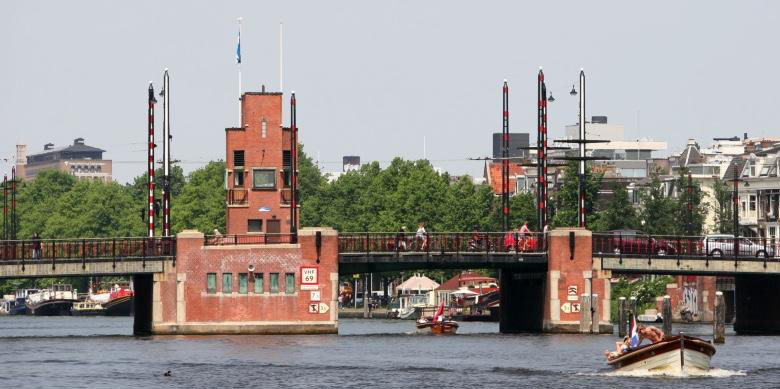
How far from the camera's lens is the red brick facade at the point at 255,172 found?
442 ft

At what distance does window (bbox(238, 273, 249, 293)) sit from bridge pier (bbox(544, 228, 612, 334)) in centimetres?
1670

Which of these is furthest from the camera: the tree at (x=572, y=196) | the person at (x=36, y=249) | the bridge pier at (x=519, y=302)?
the tree at (x=572, y=196)

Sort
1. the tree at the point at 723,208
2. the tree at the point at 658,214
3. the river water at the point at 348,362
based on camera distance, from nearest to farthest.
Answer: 1. the river water at the point at 348,362
2. the tree at the point at 658,214
3. the tree at the point at 723,208

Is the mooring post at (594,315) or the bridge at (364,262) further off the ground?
the bridge at (364,262)

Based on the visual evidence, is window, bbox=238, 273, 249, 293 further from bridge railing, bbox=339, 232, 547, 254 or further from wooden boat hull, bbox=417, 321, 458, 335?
wooden boat hull, bbox=417, 321, 458, 335

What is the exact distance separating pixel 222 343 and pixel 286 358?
41.2 feet

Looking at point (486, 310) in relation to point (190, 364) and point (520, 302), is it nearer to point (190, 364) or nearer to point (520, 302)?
point (520, 302)

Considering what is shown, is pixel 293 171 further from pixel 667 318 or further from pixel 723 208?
pixel 723 208

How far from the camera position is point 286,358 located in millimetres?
95625

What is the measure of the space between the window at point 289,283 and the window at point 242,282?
216cm

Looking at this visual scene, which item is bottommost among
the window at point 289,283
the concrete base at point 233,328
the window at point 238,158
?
the concrete base at point 233,328

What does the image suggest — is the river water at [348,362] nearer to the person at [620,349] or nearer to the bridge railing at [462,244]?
the person at [620,349]

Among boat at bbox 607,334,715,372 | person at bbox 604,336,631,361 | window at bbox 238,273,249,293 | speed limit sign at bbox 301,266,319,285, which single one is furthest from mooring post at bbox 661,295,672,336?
window at bbox 238,273,249,293

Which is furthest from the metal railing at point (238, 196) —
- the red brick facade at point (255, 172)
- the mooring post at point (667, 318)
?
the mooring post at point (667, 318)
